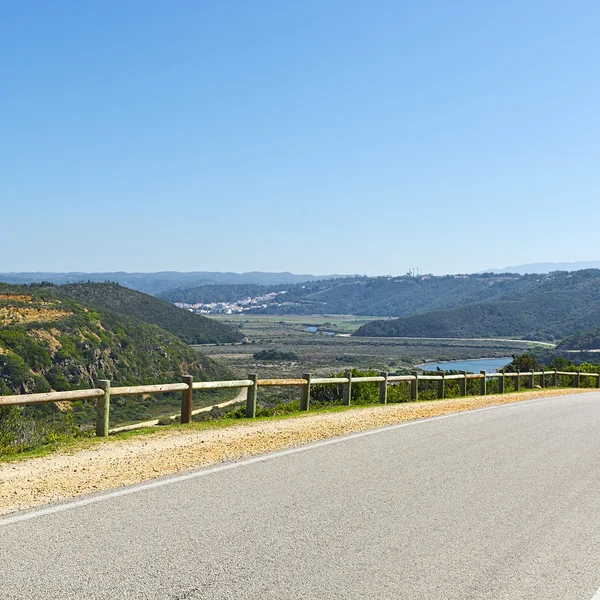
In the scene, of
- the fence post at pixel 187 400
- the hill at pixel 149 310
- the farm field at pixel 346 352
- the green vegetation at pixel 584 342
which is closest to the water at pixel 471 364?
the farm field at pixel 346 352

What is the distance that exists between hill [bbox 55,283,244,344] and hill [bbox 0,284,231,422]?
21594 mm

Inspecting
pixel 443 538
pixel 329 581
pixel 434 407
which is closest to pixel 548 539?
pixel 443 538

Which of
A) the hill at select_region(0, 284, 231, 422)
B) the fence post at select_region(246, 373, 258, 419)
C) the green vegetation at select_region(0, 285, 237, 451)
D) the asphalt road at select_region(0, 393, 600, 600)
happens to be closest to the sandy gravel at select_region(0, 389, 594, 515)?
the asphalt road at select_region(0, 393, 600, 600)

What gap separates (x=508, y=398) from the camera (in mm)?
21797

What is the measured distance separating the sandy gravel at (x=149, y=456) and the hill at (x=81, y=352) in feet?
76.6

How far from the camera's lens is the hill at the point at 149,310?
9688 cm

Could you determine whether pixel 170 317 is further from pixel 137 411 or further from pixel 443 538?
pixel 443 538

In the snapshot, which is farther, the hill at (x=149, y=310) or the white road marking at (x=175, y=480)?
the hill at (x=149, y=310)

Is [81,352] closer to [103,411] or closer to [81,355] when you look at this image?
[81,355]

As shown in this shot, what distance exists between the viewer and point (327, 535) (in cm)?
588

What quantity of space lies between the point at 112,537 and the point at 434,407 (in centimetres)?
1283

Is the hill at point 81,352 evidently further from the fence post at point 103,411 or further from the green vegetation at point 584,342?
the green vegetation at point 584,342

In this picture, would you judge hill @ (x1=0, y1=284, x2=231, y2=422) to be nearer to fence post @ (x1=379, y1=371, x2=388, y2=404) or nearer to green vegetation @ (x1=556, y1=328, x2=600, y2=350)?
fence post @ (x1=379, y1=371, x2=388, y2=404)

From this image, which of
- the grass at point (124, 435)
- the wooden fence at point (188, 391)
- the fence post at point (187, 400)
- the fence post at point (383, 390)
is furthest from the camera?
the fence post at point (383, 390)
